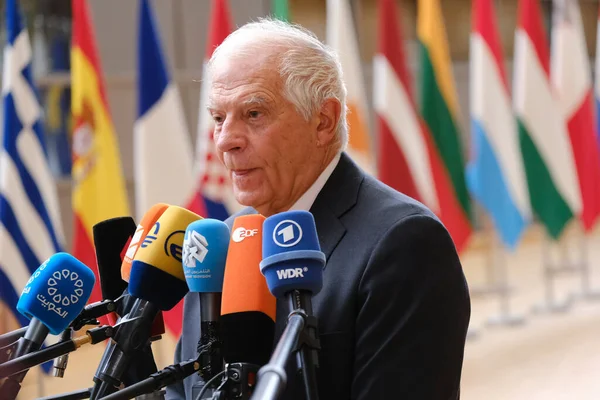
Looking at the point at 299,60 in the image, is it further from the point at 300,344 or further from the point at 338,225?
the point at 300,344

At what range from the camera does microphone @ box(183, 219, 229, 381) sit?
149cm

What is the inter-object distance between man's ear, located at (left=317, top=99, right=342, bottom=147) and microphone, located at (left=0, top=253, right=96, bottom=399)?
1.78 feet

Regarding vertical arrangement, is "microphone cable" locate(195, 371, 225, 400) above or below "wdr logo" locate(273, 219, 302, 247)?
below

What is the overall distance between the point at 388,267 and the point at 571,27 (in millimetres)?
6899

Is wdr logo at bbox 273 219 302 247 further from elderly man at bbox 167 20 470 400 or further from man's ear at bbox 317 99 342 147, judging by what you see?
man's ear at bbox 317 99 342 147

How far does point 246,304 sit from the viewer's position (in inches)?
58.6

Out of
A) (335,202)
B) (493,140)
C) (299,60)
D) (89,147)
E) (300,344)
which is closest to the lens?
(300,344)

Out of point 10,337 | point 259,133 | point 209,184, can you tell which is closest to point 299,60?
point 259,133

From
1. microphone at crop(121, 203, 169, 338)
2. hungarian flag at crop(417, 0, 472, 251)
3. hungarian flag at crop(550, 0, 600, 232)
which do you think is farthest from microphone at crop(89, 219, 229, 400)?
hungarian flag at crop(550, 0, 600, 232)

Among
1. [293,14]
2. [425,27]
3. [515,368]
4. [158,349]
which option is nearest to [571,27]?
[425,27]

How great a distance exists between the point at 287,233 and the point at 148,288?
314 millimetres

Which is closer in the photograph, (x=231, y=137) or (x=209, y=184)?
(x=231, y=137)

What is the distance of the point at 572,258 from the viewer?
11.3 m

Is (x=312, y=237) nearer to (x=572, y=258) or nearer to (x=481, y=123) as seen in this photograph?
(x=481, y=123)
